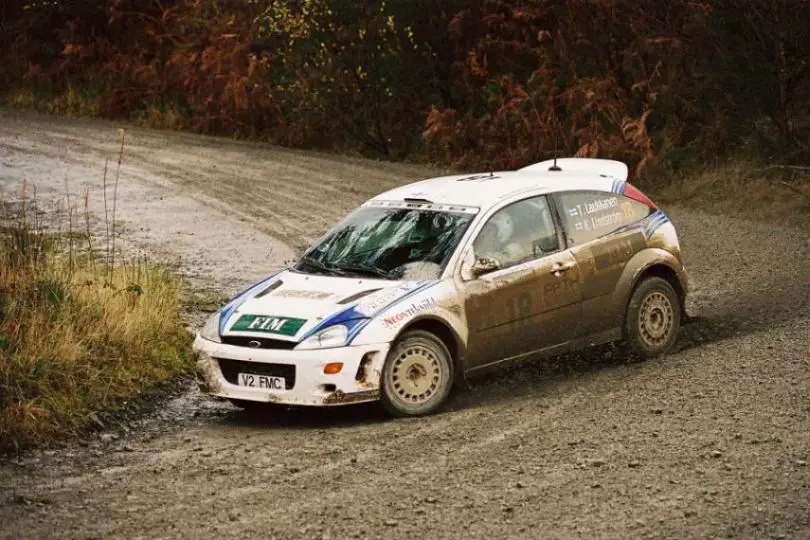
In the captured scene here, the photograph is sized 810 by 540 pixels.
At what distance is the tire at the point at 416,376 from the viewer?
9812 mm

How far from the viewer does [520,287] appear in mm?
10656

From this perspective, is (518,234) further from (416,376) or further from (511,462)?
(511,462)

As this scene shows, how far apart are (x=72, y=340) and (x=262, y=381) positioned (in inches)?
76.9

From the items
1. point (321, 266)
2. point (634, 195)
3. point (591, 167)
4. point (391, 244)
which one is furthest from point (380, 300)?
point (591, 167)

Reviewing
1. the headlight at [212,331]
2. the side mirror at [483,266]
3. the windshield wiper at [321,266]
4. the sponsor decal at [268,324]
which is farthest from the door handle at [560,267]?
the headlight at [212,331]

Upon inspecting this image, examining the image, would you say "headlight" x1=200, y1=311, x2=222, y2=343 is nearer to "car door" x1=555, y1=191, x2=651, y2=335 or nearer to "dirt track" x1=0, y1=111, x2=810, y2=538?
"dirt track" x1=0, y1=111, x2=810, y2=538

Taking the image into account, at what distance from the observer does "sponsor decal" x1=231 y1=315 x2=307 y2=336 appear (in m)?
9.80

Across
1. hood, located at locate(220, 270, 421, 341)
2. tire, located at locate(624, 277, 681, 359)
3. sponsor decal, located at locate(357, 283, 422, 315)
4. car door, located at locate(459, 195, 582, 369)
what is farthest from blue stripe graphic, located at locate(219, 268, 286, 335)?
tire, located at locate(624, 277, 681, 359)

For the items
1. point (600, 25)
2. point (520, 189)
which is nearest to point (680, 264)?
point (520, 189)

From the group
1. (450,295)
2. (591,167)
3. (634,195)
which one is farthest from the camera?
(591,167)

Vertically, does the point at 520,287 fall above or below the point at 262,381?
above

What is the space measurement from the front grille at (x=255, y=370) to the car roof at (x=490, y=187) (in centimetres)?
201

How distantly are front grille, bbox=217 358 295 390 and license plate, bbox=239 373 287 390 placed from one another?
21mm

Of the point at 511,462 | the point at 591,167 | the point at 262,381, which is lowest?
the point at 511,462
